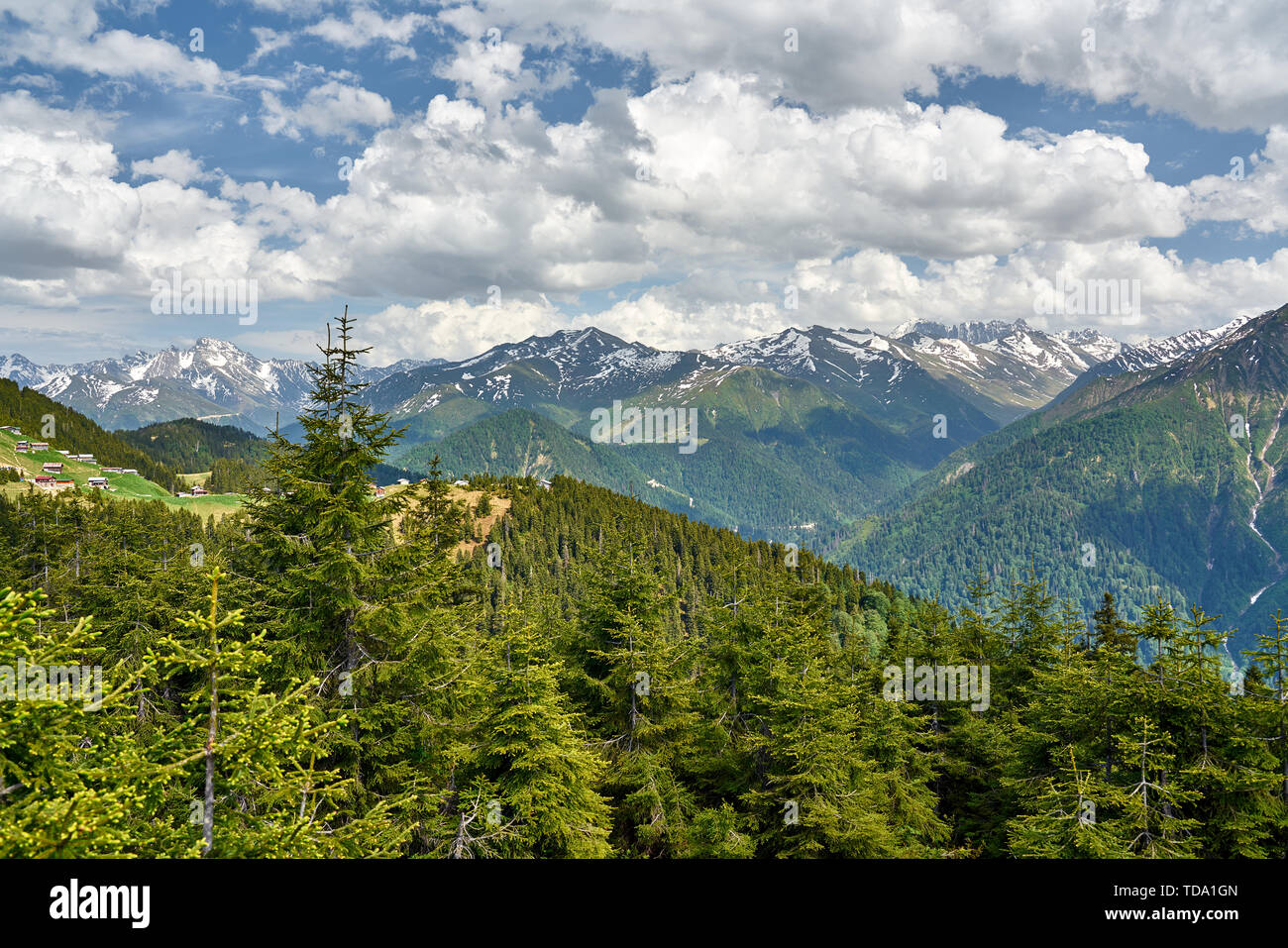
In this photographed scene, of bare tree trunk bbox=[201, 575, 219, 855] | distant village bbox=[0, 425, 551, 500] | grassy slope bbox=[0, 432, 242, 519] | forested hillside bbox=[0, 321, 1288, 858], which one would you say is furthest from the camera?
grassy slope bbox=[0, 432, 242, 519]

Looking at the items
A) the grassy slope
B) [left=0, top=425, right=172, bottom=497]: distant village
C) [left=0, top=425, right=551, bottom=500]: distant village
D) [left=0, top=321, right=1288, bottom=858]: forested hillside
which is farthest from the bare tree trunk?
[left=0, top=425, right=172, bottom=497]: distant village

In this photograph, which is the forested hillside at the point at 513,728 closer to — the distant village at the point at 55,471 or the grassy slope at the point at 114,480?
the grassy slope at the point at 114,480

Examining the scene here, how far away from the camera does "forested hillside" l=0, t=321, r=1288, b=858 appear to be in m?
10.5

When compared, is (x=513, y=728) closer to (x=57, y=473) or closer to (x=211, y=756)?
(x=211, y=756)

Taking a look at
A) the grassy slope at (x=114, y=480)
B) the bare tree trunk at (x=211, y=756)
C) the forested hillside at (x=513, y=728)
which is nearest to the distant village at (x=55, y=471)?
the grassy slope at (x=114, y=480)

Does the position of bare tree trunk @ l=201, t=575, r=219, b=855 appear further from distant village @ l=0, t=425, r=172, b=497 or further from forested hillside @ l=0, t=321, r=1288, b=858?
distant village @ l=0, t=425, r=172, b=497

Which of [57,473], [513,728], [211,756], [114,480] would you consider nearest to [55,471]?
[57,473]

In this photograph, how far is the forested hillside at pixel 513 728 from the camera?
1053 cm

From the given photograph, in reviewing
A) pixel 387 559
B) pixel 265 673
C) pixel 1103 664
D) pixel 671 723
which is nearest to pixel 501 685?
pixel 387 559

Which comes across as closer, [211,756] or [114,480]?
[211,756]

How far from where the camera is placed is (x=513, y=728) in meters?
19.0
